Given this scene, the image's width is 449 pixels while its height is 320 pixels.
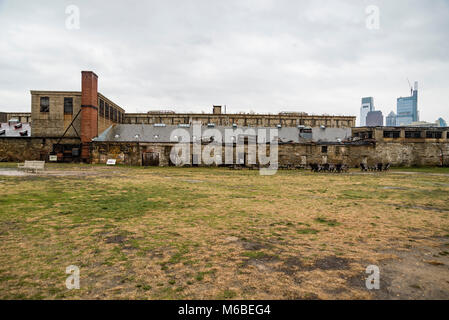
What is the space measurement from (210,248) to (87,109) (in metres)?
37.5

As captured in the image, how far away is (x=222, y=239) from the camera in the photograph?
523 cm

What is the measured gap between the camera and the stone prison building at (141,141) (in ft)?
118

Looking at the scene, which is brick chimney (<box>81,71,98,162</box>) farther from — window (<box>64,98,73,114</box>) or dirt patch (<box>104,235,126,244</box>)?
dirt patch (<box>104,235,126,244</box>)

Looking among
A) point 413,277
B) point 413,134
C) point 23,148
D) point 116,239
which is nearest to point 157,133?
point 23,148

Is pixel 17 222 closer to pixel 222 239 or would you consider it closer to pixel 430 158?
pixel 222 239

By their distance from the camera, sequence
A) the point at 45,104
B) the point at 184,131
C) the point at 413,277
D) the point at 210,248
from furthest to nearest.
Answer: the point at 184,131
the point at 45,104
the point at 210,248
the point at 413,277

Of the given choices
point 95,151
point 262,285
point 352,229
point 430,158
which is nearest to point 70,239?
point 262,285

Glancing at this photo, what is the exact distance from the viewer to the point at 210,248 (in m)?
4.71

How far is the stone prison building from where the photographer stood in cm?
3597

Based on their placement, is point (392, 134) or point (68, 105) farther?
point (392, 134)

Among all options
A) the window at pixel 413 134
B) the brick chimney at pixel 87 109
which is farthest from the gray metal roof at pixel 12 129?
the window at pixel 413 134

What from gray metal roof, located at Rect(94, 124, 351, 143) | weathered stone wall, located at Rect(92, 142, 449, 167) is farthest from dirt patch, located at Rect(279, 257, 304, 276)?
gray metal roof, located at Rect(94, 124, 351, 143)

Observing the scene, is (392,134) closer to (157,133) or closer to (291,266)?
(157,133)
